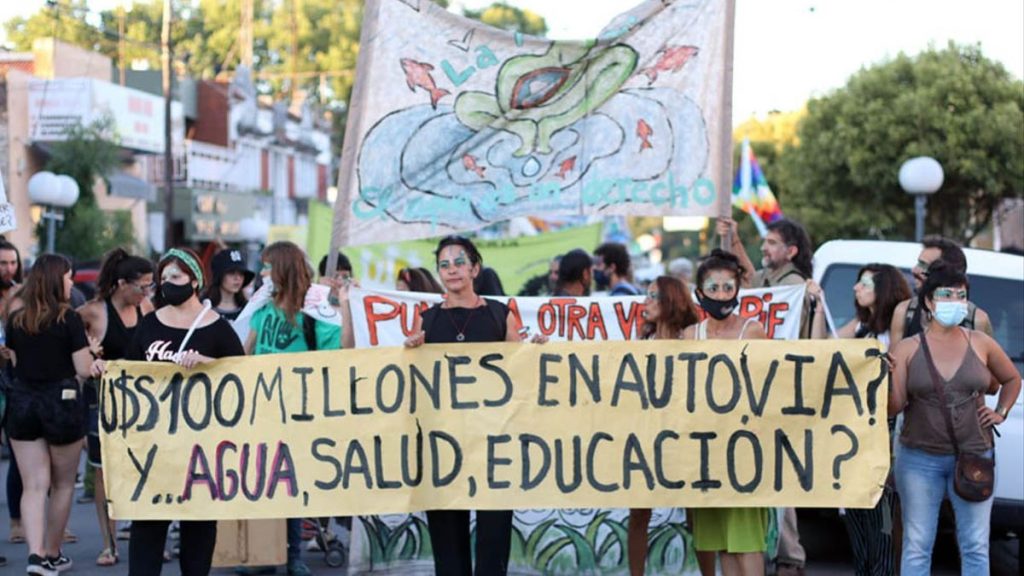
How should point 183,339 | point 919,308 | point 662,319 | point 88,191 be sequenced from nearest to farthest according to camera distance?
point 183,339
point 919,308
point 662,319
point 88,191

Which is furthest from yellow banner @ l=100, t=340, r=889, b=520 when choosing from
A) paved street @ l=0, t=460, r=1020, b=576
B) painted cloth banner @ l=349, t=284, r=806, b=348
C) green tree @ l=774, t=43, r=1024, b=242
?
green tree @ l=774, t=43, r=1024, b=242

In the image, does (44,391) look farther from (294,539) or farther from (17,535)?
(17,535)

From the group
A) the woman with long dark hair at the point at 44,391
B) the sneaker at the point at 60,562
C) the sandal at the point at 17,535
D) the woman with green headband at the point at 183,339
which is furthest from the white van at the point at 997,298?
the sandal at the point at 17,535

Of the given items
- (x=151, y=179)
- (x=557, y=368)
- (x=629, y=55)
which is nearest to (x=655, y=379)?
(x=557, y=368)

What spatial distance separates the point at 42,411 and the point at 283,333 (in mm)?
1351

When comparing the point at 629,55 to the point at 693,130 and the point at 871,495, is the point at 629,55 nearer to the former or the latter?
the point at 693,130

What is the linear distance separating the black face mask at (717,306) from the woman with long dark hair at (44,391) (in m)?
3.42

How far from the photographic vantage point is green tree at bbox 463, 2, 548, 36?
7950 cm

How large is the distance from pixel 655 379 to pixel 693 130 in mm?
1481

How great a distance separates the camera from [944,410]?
699cm

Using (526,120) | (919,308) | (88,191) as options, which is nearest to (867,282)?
(919,308)

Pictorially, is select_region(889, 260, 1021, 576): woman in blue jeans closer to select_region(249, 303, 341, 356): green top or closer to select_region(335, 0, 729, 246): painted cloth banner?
select_region(335, 0, 729, 246): painted cloth banner

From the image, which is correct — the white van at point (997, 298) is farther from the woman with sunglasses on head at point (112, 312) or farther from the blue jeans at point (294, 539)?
the woman with sunglasses on head at point (112, 312)

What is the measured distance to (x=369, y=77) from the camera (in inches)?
310
